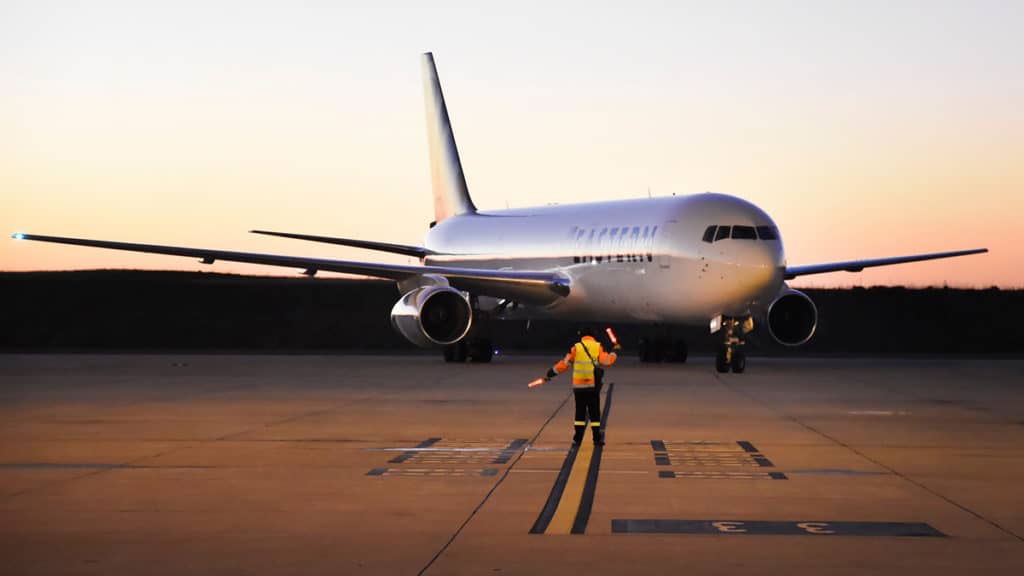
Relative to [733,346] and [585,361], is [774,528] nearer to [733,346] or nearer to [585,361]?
[585,361]

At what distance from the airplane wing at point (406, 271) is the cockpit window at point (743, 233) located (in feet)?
21.8

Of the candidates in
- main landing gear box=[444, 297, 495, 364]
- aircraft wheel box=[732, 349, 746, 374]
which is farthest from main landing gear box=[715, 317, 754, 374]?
main landing gear box=[444, 297, 495, 364]

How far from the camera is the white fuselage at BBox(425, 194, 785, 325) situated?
32219mm

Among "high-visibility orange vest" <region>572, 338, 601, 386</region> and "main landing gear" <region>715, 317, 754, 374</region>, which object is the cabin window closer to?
"main landing gear" <region>715, 317, 754, 374</region>

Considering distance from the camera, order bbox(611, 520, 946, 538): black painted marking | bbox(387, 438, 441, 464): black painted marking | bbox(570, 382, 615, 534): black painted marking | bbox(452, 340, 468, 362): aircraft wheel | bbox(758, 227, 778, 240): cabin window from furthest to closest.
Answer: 1. bbox(452, 340, 468, 362): aircraft wheel
2. bbox(758, 227, 778, 240): cabin window
3. bbox(387, 438, 441, 464): black painted marking
4. bbox(570, 382, 615, 534): black painted marking
5. bbox(611, 520, 946, 538): black painted marking

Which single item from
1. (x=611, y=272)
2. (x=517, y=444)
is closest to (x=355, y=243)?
(x=611, y=272)

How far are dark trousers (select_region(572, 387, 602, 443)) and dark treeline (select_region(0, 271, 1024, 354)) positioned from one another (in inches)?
1291

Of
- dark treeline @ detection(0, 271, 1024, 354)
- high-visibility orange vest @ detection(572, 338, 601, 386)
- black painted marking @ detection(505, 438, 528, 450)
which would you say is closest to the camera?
black painted marking @ detection(505, 438, 528, 450)

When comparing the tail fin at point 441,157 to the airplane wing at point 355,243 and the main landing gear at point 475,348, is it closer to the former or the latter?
the airplane wing at point 355,243

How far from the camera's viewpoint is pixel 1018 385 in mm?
28750

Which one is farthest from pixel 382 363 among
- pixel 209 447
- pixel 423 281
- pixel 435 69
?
pixel 209 447

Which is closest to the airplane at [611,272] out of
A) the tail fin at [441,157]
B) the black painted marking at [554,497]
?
the tail fin at [441,157]

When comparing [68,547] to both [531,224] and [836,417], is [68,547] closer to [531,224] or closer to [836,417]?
[836,417]

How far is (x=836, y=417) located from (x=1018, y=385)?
32.0ft
